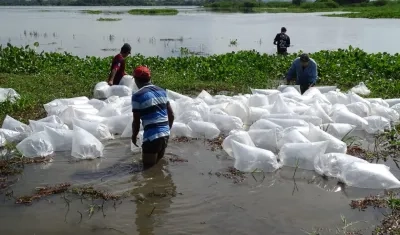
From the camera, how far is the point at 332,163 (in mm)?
4520

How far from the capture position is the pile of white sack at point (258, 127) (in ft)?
15.1

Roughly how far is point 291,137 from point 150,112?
163cm

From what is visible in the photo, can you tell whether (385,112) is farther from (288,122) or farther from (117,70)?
(117,70)

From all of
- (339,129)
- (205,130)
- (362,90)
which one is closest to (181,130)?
(205,130)

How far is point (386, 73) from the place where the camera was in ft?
32.4

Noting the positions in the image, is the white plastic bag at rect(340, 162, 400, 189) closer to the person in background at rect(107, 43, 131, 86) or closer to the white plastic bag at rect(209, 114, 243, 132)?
the white plastic bag at rect(209, 114, 243, 132)

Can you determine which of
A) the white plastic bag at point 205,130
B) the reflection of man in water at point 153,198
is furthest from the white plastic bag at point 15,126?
the white plastic bag at point 205,130

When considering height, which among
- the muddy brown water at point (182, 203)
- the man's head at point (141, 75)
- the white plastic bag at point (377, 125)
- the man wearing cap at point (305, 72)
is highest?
the man's head at point (141, 75)

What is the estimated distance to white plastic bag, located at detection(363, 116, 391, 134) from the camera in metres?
5.85

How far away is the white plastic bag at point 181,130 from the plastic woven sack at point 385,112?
100 inches

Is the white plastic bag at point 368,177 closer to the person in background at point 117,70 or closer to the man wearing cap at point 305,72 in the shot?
the man wearing cap at point 305,72

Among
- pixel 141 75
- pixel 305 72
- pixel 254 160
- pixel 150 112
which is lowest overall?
pixel 254 160

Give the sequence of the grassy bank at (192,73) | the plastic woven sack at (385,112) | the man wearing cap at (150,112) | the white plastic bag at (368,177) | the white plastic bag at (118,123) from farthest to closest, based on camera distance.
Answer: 1. the grassy bank at (192,73)
2. the plastic woven sack at (385,112)
3. the white plastic bag at (118,123)
4. the man wearing cap at (150,112)
5. the white plastic bag at (368,177)

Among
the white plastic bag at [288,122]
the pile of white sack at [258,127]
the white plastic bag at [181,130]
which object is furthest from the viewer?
the white plastic bag at [181,130]
